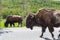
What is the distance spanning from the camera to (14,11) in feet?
104

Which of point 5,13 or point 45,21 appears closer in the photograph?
point 45,21

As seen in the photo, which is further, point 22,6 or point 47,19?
point 22,6

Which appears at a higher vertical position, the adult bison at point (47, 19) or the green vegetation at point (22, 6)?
the adult bison at point (47, 19)

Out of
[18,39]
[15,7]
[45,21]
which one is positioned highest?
[45,21]

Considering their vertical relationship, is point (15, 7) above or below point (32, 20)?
below

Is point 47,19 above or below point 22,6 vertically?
above

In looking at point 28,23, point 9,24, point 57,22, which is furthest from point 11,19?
point 57,22

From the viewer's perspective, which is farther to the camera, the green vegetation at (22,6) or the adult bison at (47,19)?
the green vegetation at (22,6)

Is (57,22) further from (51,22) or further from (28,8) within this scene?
(28,8)

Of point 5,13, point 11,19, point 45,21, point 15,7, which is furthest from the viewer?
point 15,7

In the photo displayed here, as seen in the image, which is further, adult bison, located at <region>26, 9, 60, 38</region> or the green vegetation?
the green vegetation

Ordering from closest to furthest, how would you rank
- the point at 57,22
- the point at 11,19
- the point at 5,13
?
the point at 57,22, the point at 11,19, the point at 5,13

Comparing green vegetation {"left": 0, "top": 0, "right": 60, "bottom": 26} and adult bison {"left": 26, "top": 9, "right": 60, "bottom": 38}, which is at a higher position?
adult bison {"left": 26, "top": 9, "right": 60, "bottom": 38}

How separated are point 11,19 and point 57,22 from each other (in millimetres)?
15050
